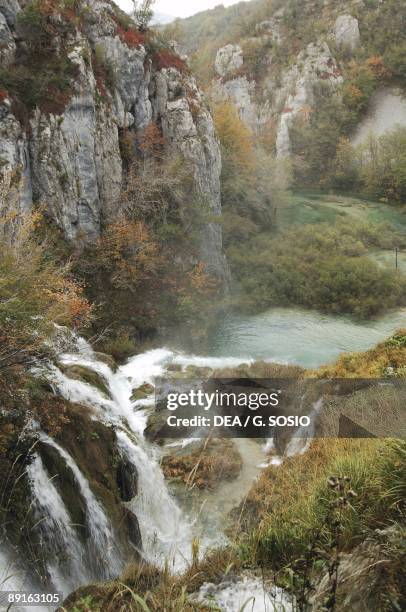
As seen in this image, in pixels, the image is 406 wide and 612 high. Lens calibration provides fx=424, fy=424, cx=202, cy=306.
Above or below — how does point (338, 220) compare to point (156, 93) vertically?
below

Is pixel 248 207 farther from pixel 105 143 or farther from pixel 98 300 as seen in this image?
pixel 98 300

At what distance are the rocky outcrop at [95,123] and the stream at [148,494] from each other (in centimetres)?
605

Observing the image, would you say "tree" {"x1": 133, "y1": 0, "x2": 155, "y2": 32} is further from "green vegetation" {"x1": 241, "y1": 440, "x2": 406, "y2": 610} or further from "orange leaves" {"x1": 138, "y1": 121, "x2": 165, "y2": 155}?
"green vegetation" {"x1": 241, "y1": 440, "x2": 406, "y2": 610}

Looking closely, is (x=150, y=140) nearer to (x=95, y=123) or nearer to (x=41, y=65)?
(x=95, y=123)

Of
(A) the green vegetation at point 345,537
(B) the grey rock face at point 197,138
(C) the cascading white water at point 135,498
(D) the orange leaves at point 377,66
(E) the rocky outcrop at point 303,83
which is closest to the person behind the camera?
(A) the green vegetation at point 345,537

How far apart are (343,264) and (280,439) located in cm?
1621

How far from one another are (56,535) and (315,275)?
21263 mm

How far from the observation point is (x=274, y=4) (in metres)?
60.5

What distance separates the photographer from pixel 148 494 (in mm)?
7844

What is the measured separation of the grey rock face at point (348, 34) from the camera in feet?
168

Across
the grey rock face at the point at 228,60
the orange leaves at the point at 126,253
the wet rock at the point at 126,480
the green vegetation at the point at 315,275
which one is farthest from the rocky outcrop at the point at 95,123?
the grey rock face at the point at 228,60

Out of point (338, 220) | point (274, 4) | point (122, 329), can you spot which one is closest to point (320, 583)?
point (122, 329)

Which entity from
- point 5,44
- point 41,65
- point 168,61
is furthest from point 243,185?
point 5,44

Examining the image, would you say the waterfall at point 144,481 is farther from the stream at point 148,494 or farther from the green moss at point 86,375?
the green moss at point 86,375
